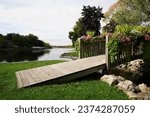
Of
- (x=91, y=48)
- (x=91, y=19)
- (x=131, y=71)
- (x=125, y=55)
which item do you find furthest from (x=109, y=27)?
(x=125, y=55)

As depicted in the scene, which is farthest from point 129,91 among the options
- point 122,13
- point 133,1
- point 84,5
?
point 84,5

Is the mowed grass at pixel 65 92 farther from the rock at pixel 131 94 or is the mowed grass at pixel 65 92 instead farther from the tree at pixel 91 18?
the tree at pixel 91 18

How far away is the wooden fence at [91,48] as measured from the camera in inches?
502

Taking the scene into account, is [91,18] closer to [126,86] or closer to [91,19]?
[91,19]

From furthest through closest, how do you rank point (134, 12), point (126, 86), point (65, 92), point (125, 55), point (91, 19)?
1. point (91, 19)
2. point (134, 12)
3. point (125, 55)
4. point (126, 86)
5. point (65, 92)

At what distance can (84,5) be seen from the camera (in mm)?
38469

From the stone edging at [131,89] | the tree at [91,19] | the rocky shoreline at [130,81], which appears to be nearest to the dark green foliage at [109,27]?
the tree at [91,19]

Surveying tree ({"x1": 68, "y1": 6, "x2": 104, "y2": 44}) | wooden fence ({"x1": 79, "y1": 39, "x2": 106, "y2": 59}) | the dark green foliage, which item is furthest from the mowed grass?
tree ({"x1": 68, "y1": 6, "x2": 104, "y2": 44})

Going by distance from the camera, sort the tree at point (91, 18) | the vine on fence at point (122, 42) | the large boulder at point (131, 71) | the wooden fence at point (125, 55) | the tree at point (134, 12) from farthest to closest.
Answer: the tree at point (91, 18), the tree at point (134, 12), the large boulder at point (131, 71), the wooden fence at point (125, 55), the vine on fence at point (122, 42)

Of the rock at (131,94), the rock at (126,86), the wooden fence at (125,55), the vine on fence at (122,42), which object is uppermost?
the vine on fence at (122,42)

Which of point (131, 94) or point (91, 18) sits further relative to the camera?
point (91, 18)

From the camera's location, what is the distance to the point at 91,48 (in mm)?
12984

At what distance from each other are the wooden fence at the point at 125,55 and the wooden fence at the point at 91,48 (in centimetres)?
285

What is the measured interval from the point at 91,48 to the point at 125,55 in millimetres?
3216
